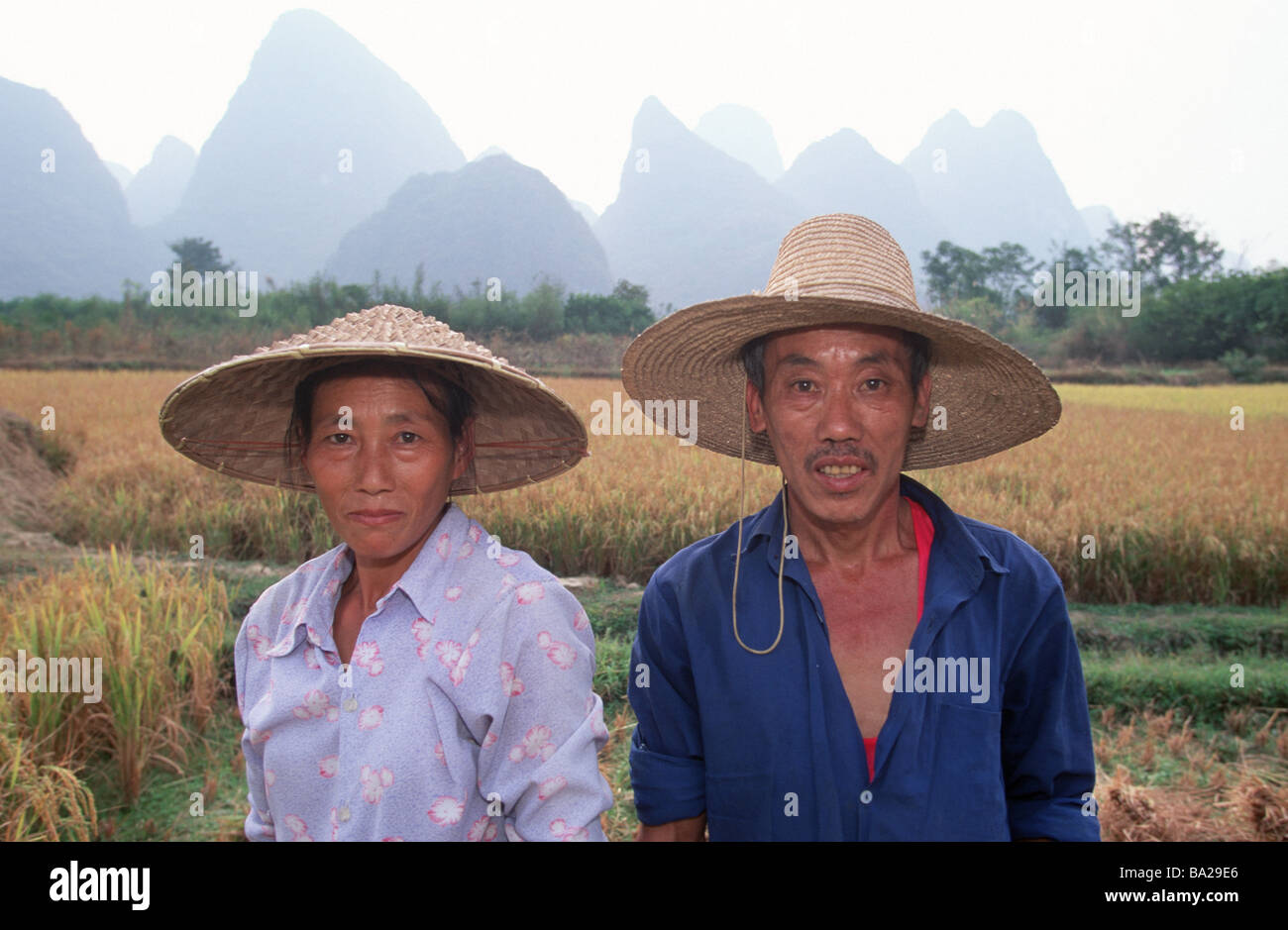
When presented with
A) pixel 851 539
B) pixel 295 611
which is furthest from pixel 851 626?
pixel 295 611

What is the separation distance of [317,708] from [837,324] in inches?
45.5

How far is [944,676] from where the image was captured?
133 centimetres

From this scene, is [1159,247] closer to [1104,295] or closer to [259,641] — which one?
[1104,295]

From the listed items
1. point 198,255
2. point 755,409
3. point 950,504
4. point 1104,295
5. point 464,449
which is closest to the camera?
point 464,449

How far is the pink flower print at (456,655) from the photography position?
120 cm

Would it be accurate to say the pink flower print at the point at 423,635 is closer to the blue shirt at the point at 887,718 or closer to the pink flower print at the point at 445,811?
the pink flower print at the point at 445,811

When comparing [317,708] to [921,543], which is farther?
[921,543]

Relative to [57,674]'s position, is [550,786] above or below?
above

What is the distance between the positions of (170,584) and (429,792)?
3141 mm

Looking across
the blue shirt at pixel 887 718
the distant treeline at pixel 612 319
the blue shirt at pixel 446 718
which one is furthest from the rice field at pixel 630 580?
the blue shirt at pixel 446 718

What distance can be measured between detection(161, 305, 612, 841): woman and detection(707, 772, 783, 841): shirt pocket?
0.91ft

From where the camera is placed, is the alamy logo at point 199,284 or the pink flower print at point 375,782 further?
the alamy logo at point 199,284

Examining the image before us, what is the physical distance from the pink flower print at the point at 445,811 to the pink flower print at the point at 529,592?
32cm

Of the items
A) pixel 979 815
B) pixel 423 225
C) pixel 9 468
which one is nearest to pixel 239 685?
pixel 979 815
